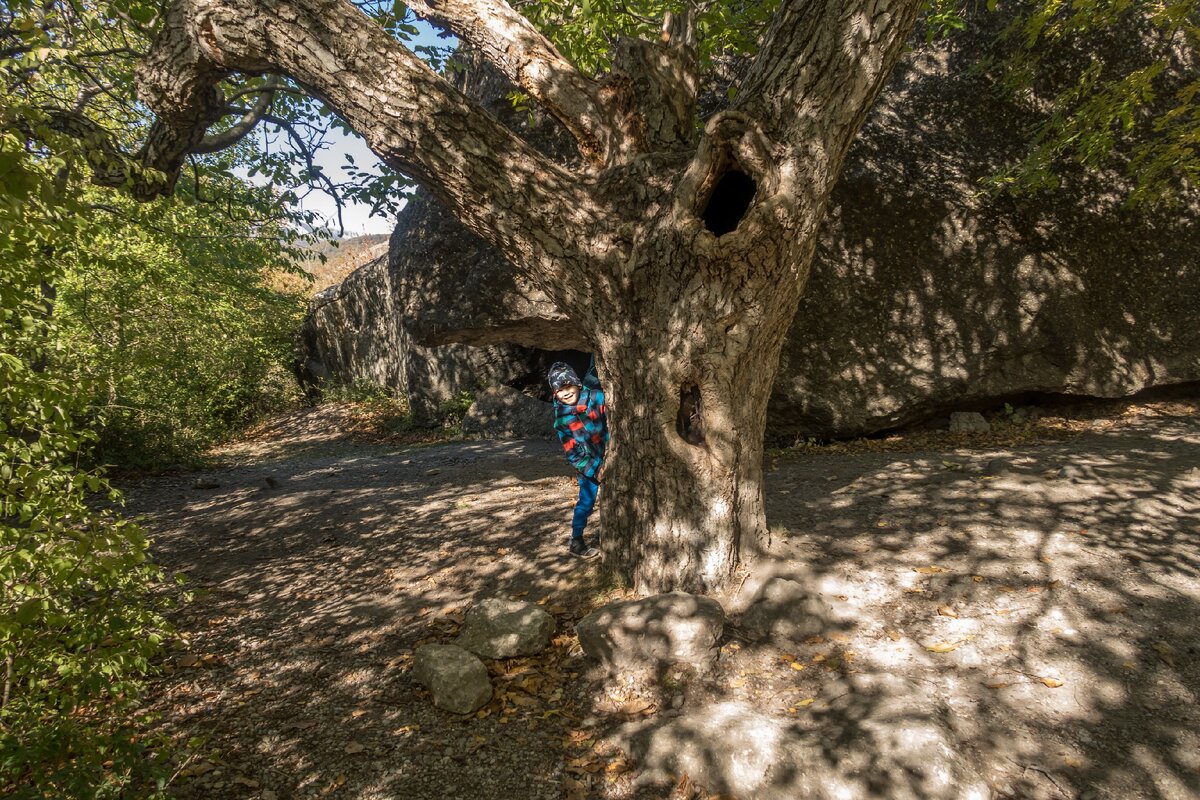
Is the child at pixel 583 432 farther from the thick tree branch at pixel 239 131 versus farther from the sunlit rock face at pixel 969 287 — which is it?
the thick tree branch at pixel 239 131

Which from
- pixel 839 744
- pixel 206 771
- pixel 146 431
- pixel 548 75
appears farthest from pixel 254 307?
pixel 839 744

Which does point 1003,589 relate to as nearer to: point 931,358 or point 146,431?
point 931,358

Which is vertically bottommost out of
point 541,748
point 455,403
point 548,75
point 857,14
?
point 541,748

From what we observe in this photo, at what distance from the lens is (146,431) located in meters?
10.1

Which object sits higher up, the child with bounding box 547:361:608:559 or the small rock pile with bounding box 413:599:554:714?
the child with bounding box 547:361:608:559

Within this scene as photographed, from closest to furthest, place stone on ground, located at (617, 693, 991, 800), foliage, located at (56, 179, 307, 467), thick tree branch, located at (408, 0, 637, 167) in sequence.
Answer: stone on ground, located at (617, 693, 991, 800) < thick tree branch, located at (408, 0, 637, 167) < foliage, located at (56, 179, 307, 467)

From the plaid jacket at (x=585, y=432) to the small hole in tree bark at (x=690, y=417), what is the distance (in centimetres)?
98

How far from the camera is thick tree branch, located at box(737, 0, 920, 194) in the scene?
3549 mm

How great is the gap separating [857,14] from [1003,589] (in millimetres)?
3377

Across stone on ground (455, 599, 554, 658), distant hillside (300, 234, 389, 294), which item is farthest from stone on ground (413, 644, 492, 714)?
distant hillside (300, 234, 389, 294)

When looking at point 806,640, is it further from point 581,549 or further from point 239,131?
point 239,131

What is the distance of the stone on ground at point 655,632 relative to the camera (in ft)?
12.1

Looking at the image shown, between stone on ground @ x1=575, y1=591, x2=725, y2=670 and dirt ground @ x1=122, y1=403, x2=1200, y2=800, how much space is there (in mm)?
136

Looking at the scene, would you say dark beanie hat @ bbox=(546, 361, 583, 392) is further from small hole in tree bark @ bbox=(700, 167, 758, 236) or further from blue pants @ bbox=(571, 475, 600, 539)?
small hole in tree bark @ bbox=(700, 167, 758, 236)
